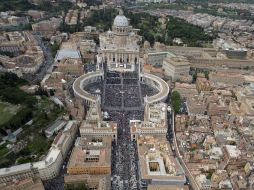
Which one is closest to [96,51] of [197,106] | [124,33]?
[124,33]

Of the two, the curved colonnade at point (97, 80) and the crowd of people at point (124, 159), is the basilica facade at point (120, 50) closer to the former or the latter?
the curved colonnade at point (97, 80)

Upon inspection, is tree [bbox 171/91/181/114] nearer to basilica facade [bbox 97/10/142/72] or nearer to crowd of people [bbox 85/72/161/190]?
crowd of people [bbox 85/72/161/190]

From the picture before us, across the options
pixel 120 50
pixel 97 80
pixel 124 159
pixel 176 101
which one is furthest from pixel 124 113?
pixel 120 50

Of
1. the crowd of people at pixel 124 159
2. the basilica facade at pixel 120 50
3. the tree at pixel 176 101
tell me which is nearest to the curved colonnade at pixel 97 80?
the tree at pixel 176 101

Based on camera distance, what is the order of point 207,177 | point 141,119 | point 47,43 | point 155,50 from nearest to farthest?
1. point 207,177
2. point 141,119
3. point 155,50
4. point 47,43

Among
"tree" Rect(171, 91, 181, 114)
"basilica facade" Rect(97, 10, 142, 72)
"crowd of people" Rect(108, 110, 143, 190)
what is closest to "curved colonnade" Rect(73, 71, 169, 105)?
"tree" Rect(171, 91, 181, 114)

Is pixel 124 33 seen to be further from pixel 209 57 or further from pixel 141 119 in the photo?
pixel 141 119
